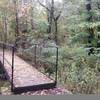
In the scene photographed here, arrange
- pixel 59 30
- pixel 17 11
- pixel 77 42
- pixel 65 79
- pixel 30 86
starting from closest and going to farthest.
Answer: pixel 30 86
pixel 65 79
pixel 77 42
pixel 17 11
pixel 59 30

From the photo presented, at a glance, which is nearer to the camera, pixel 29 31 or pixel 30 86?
pixel 30 86

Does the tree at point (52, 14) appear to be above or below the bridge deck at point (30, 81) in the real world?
above

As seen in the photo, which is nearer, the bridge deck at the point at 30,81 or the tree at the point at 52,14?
Result: the bridge deck at the point at 30,81

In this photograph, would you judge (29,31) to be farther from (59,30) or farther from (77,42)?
(77,42)

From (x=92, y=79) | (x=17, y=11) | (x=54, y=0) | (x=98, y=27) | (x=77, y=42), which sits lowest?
(x=92, y=79)

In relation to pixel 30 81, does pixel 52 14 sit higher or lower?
higher

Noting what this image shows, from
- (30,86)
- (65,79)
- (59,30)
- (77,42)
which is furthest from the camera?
(59,30)

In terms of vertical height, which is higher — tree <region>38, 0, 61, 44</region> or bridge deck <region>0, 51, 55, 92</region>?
tree <region>38, 0, 61, 44</region>

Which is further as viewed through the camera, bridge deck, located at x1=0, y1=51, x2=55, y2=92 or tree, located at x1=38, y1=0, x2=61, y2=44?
tree, located at x1=38, y1=0, x2=61, y2=44

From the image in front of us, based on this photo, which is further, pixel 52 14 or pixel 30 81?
pixel 52 14

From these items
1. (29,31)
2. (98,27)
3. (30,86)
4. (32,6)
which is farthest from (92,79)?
(32,6)

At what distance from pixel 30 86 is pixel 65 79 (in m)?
1.97

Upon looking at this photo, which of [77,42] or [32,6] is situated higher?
[32,6]

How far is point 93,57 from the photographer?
894cm
